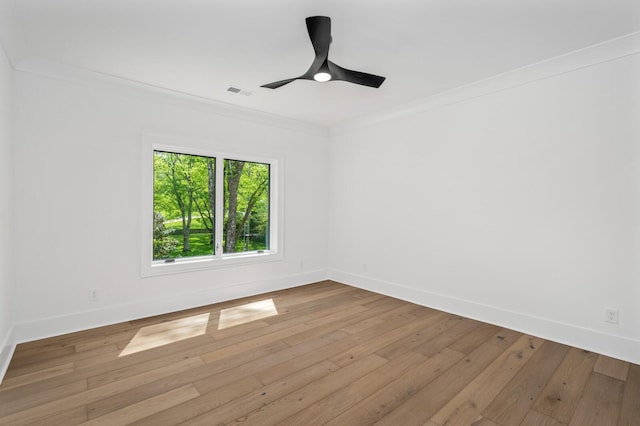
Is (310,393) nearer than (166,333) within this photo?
Yes

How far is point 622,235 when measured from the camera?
2.72 meters

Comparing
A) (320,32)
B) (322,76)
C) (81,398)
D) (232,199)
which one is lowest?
(81,398)

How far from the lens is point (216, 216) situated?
4.38m

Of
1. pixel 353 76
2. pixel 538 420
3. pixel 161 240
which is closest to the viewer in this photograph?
pixel 538 420

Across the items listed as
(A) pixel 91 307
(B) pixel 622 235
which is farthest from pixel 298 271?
(B) pixel 622 235

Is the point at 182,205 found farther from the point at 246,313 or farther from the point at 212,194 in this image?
the point at 246,313

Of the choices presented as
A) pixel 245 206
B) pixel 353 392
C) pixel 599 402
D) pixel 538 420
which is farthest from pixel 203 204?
pixel 599 402

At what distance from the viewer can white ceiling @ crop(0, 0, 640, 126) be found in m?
2.20

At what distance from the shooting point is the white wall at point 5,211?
253 cm

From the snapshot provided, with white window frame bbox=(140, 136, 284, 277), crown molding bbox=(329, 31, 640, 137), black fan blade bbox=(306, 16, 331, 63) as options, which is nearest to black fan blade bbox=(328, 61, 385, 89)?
black fan blade bbox=(306, 16, 331, 63)

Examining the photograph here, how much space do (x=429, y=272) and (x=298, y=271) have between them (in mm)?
2051

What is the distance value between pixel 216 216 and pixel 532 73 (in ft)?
13.0

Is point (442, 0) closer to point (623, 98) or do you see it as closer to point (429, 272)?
point (623, 98)

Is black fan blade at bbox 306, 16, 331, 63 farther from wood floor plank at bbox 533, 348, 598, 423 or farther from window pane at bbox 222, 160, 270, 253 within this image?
wood floor plank at bbox 533, 348, 598, 423
